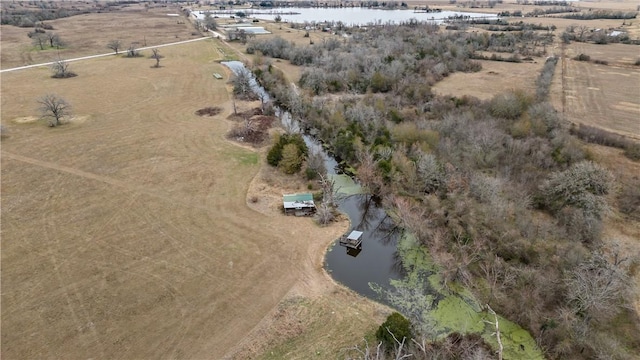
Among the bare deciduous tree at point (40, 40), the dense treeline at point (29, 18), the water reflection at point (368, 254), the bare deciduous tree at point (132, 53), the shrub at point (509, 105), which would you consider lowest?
the water reflection at point (368, 254)

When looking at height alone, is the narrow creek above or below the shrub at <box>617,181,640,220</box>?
below

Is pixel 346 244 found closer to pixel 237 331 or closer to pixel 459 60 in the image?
pixel 237 331

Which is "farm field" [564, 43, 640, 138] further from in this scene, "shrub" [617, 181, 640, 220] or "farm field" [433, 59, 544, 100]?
"shrub" [617, 181, 640, 220]

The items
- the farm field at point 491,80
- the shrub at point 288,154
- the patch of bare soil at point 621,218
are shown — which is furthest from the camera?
the farm field at point 491,80

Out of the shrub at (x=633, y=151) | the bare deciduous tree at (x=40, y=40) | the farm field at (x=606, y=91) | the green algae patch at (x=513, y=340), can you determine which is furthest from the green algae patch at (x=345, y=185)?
the bare deciduous tree at (x=40, y=40)

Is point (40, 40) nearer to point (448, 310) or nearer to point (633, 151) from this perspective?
point (448, 310)

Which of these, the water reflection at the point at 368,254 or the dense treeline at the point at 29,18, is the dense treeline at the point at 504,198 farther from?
the dense treeline at the point at 29,18

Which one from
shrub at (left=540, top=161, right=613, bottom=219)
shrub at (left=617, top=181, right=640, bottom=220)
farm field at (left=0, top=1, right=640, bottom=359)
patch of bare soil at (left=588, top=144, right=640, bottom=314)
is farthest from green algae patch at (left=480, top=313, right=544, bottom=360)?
shrub at (left=617, top=181, right=640, bottom=220)
